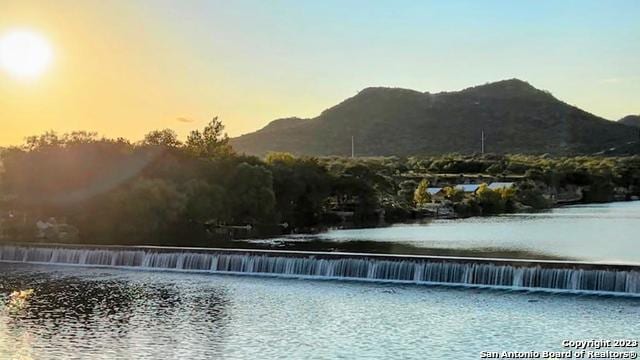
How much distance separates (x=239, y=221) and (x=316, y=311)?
41.8 meters

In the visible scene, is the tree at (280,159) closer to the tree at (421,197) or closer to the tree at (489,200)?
the tree at (421,197)

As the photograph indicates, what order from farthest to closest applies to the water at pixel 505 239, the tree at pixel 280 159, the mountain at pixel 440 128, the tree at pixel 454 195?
the mountain at pixel 440 128 → the tree at pixel 454 195 → the tree at pixel 280 159 → the water at pixel 505 239

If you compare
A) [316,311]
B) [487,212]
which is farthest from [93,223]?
[487,212]

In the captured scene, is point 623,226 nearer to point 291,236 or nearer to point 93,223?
point 291,236

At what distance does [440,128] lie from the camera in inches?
7343

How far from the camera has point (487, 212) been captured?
283ft

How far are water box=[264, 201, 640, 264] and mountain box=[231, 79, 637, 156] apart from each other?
113m

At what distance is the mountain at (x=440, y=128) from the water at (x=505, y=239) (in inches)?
4437

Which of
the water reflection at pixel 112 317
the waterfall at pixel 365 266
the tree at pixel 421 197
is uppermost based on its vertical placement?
the tree at pixel 421 197

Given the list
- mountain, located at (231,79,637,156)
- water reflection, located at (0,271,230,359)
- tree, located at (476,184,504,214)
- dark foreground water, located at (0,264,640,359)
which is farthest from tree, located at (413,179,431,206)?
mountain, located at (231,79,637,156)

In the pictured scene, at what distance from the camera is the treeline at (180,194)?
55812 millimetres

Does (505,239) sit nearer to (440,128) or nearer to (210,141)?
(210,141)

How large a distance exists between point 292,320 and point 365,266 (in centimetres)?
853

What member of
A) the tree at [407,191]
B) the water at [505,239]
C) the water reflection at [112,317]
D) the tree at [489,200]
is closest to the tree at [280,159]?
the tree at [407,191]
